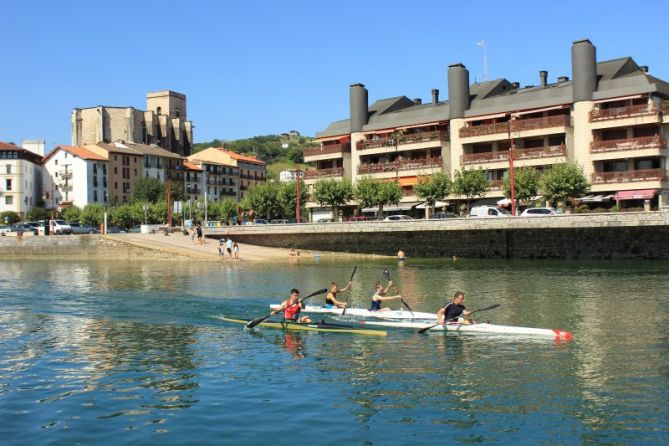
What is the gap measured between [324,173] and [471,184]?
88.5 ft

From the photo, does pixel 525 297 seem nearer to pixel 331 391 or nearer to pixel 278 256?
pixel 331 391

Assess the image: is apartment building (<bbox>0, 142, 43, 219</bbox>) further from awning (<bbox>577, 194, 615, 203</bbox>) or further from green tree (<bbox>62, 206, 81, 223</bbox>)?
awning (<bbox>577, 194, 615, 203</bbox>)

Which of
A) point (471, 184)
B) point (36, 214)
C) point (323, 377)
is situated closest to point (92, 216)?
point (36, 214)

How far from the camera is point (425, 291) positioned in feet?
129

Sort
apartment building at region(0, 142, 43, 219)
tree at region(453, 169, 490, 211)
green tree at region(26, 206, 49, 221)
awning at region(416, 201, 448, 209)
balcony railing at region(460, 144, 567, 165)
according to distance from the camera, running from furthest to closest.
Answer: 1. apartment building at region(0, 142, 43, 219)
2. green tree at region(26, 206, 49, 221)
3. awning at region(416, 201, 448, 209)
4. tree at region(453, 169, 490, 211)
5. balcony railing at region(460, 144, 567, 165)

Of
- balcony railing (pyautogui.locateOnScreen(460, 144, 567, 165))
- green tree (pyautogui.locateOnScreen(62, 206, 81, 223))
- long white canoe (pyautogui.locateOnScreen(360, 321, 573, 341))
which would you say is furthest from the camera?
green tree (pyautogui.locateOnScreen(62, 206, 81, 223))

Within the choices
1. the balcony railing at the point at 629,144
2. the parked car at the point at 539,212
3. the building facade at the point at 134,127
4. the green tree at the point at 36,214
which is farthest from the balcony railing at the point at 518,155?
the building facade at the point at 134,127

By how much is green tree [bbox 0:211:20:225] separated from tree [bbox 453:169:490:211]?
75.0 meters

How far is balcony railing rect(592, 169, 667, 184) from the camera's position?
68.2 m

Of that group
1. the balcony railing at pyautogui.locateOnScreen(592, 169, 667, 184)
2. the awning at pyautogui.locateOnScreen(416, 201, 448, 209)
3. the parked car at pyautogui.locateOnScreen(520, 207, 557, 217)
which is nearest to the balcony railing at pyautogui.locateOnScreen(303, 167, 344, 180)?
the awning at pyautogui.locateOnScreen(416, 201, 448, 209)

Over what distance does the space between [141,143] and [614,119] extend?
10927cm

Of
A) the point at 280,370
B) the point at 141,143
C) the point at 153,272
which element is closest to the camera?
the point at 280,370

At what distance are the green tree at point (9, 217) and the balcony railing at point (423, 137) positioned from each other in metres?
66.2

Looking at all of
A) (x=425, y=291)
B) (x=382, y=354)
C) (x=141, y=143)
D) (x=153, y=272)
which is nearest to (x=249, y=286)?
(x=425, y=291)
